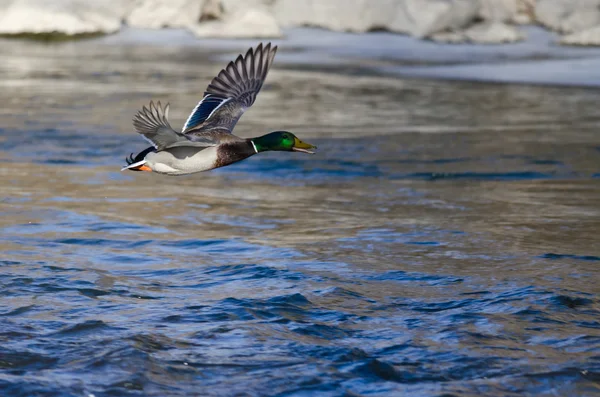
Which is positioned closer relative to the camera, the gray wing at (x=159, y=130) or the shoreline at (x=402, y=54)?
the gray wing at (x=159, y=130)

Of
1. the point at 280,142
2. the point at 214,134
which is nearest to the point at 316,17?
the point at 280,142

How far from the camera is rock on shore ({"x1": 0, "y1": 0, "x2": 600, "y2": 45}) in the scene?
2688cm

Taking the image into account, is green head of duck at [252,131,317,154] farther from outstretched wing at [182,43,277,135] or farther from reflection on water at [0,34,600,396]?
reflection on water at [0,34,600,396]

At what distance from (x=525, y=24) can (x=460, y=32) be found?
8.35 feet

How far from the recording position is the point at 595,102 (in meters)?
17.9

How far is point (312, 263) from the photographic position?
7926 mm

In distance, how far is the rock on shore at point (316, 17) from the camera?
88.2 ft

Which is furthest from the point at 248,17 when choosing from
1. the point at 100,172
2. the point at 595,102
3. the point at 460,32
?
the point at 100,172

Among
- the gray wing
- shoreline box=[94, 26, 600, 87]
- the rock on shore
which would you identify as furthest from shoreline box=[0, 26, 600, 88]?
the gray wing

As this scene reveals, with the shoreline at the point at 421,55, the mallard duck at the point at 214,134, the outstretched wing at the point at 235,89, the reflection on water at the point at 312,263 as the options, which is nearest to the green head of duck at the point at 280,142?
the mallard duck at the point at 214,134

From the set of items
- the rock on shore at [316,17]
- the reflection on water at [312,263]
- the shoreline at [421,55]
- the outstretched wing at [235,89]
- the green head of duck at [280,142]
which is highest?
the rock on shore at [316,17]

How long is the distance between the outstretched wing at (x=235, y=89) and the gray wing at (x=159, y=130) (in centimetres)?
75

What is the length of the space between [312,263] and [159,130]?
1835 millimetres

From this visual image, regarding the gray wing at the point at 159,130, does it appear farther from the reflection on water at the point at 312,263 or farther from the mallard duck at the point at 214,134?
the reflection on water at the point at 312,263
